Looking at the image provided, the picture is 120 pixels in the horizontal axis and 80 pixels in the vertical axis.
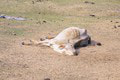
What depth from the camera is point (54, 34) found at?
10359mm

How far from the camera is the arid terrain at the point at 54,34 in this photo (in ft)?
21.1

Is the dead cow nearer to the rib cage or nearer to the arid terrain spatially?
the rib cage

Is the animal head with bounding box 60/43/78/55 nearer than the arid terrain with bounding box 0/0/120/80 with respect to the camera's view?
No

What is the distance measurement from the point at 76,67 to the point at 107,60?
3.20 feet

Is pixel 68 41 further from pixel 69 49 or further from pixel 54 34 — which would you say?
pixel 54 34

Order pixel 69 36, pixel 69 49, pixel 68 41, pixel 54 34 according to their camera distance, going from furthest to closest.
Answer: pixel 54 34
pixel 69 36
pixel 68 41
pixel 69 49

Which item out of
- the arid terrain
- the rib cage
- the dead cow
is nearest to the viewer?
the arid terrain

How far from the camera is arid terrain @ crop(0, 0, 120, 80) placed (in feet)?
21.1

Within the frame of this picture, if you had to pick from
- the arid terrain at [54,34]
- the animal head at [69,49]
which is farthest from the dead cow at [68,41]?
the arid terrain at [54,34]

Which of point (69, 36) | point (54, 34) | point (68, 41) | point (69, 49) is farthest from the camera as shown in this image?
point (54, 34)

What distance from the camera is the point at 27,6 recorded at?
50.0ft

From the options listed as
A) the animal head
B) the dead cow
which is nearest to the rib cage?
the dead cow

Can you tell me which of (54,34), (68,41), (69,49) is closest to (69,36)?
(68,41)

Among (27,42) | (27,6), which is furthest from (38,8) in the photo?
(27,42)
